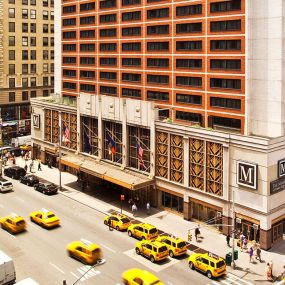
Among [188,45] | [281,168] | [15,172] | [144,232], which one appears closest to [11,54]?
[15,172]

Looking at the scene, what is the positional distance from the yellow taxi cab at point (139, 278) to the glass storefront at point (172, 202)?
1967 cm

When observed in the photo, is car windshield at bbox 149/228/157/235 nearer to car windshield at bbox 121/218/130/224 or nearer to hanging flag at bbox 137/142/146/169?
car windshield at bbox 121/218/130/224

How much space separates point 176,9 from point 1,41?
5625 cm

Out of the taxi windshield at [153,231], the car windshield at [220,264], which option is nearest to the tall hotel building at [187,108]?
the taxi windshield at [153,231]

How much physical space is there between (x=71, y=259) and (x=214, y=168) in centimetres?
1979

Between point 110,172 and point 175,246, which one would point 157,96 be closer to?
point 110,172

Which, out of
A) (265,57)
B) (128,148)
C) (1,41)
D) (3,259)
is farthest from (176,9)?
(1,41)

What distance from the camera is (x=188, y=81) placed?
59.5 meters

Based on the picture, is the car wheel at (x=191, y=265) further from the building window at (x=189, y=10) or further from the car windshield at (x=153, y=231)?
the building window at (x=189, y=10)

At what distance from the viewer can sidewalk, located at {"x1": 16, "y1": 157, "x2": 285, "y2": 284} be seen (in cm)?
4319

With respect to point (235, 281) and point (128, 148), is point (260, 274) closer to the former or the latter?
point (235, 281)

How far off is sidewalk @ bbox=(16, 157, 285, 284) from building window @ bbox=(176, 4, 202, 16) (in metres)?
27.2

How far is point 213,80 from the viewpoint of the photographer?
5622 cm

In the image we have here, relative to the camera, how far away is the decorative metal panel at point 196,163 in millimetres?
53438
